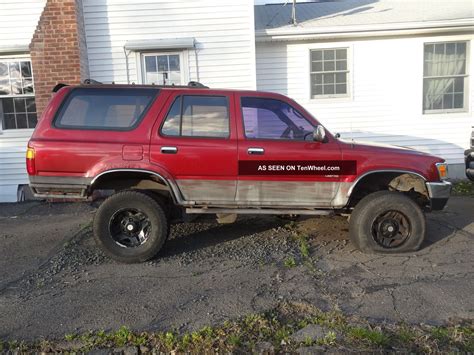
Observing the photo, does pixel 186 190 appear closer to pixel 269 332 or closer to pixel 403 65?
pixel 269 332

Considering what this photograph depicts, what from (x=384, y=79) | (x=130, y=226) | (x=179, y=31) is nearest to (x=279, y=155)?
(x=130, y=226)

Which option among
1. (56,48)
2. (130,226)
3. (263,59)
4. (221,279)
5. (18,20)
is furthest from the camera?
(263,59)

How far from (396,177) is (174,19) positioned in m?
6.01

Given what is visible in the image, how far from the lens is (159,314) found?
3.64 meters

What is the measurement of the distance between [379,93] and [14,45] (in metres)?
7.92

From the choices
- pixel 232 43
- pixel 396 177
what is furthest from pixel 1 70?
pixel 396 177

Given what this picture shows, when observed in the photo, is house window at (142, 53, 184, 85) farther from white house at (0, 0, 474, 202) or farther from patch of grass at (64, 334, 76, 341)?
patch of grass at (64, 334, 76, 341)

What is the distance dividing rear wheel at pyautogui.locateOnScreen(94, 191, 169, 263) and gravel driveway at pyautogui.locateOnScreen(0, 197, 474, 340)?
17 centimetres

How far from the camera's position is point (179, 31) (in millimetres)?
9047

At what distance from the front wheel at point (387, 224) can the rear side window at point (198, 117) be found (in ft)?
6.02

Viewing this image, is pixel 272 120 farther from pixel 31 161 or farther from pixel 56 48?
pixel 56 48

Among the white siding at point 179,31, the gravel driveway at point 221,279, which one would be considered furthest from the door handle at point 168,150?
the white siding at point 179,31

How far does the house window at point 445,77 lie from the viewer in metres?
9.84

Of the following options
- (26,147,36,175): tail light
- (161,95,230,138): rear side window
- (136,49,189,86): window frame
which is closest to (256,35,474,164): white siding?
(136,49,189,86): window frame
